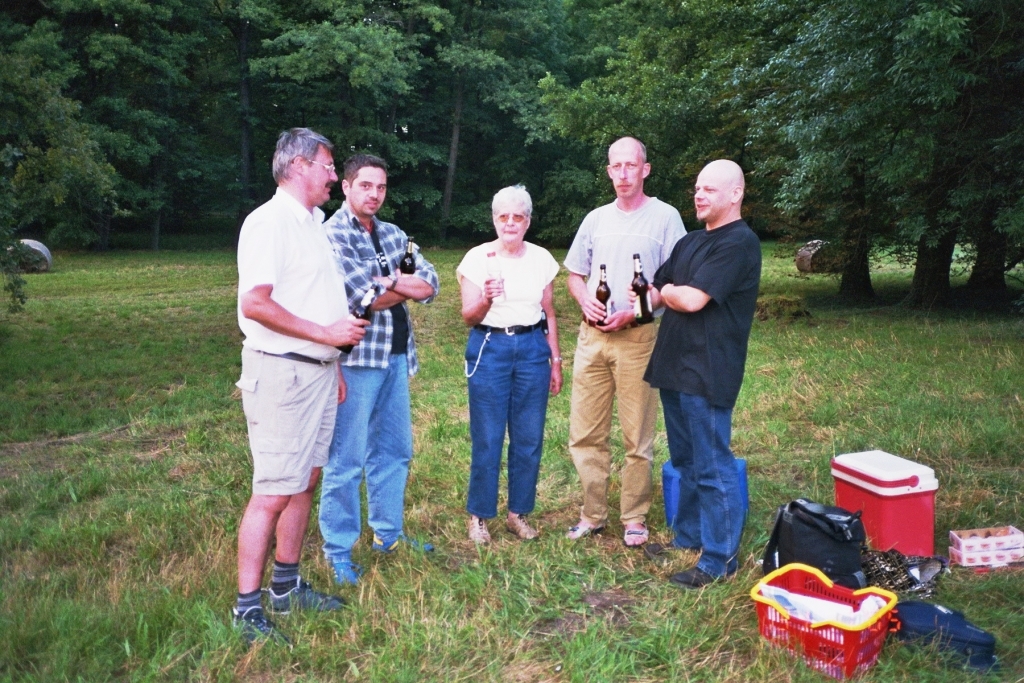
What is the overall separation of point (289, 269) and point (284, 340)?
0.30m

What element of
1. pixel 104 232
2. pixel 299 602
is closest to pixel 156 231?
pixel 104 232

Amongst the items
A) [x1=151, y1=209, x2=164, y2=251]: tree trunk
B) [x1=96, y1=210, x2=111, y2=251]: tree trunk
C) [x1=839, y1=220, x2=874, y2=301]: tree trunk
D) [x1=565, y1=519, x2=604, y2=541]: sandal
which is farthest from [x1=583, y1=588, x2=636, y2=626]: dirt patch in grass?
[x1=151, y1=209, x2=164, y2=251]: tree trunk

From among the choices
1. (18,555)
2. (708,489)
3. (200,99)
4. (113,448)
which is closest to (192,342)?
(113,448)

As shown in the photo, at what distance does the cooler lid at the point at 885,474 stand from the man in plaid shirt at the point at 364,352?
7.67 ft

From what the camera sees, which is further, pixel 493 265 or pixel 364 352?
pixel 493 265

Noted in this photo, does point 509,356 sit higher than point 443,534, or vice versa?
point 509,356

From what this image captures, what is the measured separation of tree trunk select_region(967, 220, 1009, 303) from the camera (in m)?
13.0

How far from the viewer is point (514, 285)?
487 centimetres

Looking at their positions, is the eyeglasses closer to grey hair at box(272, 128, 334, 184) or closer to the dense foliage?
grey hair at box(272, 128, 334, 184)

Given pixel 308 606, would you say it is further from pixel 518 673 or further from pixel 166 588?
pixel 518 673

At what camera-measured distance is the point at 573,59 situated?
38.4 metres

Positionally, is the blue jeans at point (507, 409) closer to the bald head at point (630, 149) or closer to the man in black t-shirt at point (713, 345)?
the man in black t-shirt at point (713, 345)

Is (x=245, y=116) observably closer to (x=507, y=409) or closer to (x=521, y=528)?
(x=507, y=409)

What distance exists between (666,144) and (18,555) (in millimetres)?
15030
